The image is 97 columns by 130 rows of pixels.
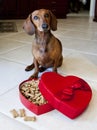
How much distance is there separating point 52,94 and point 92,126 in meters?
0.22

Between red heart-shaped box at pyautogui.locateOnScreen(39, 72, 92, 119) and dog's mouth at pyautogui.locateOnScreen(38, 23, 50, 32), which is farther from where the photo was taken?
dog's mouth at pyautogui.locateOnScreen(38, 23, 50, 32)

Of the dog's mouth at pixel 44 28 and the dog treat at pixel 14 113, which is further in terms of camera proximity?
the dog's mouth at pixel 44 28

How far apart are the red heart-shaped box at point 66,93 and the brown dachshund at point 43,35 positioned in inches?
8.0

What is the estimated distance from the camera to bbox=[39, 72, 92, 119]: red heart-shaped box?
962 millimetres

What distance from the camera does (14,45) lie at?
2217mm

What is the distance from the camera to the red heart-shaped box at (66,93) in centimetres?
96

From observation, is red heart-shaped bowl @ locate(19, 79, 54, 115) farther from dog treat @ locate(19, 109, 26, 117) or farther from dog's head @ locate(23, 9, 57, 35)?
dog's head @ locate(23, 9, 57, 35)

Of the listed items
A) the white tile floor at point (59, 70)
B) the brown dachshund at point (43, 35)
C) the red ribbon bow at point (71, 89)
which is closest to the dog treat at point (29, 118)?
the white tile floor at point (59, 70)

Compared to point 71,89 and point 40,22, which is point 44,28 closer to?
point 40,22

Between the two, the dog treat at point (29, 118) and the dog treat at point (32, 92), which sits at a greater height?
the dog treat at point (32, 92)

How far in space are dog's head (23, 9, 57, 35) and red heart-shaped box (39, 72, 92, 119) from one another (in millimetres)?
285

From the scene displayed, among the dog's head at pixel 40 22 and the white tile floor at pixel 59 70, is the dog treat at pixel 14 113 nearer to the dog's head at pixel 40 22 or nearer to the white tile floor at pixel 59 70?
the white tile floor at pixel 59 70

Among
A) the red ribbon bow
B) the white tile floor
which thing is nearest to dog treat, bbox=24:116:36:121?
the white tile floor

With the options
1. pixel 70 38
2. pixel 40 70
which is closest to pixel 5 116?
pixel 40 70
